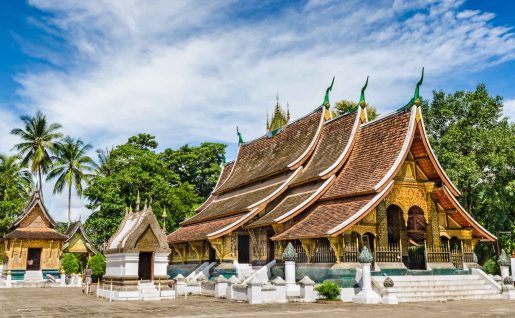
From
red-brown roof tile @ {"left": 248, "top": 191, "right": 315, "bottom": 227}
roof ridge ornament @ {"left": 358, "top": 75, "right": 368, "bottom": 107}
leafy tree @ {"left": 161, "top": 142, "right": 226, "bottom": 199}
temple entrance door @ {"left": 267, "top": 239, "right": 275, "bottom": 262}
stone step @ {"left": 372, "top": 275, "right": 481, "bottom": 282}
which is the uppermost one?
leafy tree @ {"left": 161, "top": 142, "right": 226, "bottom": 199}

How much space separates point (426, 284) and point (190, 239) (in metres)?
10.9

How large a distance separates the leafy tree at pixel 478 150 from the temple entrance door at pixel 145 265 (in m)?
17.0

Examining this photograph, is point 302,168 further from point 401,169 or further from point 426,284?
point 426,284

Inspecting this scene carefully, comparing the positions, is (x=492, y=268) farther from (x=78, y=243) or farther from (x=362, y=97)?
(x=78, y=243)

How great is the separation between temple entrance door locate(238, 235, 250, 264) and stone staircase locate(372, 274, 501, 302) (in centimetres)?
748

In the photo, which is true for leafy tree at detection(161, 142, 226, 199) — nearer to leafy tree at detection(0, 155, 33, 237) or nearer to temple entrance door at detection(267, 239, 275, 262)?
leafy tree at detection(0, 155, 33, 237)

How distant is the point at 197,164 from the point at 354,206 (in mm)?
34968

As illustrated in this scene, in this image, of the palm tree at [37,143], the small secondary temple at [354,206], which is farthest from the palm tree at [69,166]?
the small secondary temple at [354,206]

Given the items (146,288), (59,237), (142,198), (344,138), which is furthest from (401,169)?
(59,237)

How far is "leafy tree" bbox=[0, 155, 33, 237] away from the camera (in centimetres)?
4078

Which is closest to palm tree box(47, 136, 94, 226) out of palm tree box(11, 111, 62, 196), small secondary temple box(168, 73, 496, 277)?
palm tree box(11, 111, 62, 196)

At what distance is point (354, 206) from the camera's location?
16.6 m

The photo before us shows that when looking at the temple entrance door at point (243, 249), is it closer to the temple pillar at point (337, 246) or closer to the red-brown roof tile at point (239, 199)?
the red-brown roof tile at point (239, 199)

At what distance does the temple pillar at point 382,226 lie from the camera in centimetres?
1639
